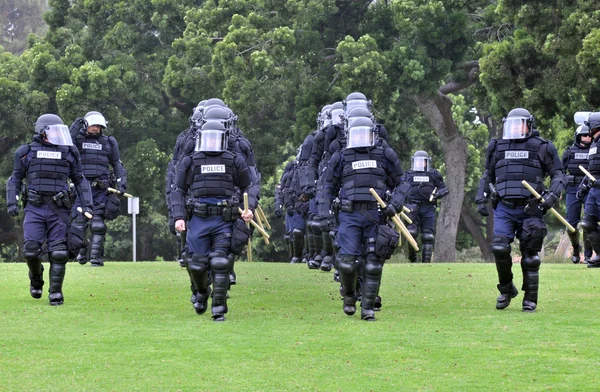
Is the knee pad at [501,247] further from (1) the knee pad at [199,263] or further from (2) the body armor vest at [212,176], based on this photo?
(1) the knee pad at [199,263]

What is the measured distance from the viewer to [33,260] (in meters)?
14.9

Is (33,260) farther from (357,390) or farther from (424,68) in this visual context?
(424,68)

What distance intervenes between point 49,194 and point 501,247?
5299 mm

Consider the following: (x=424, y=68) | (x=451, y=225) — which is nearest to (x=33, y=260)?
(x=424, y=68)

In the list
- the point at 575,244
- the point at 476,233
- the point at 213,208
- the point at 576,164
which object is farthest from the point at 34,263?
the point at 476,233

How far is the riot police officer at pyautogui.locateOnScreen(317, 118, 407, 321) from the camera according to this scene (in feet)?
43.2

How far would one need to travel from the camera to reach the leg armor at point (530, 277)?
45.6ft

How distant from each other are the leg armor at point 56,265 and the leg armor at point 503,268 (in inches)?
196

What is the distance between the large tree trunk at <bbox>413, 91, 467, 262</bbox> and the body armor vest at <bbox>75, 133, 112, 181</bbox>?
1580 centimetres

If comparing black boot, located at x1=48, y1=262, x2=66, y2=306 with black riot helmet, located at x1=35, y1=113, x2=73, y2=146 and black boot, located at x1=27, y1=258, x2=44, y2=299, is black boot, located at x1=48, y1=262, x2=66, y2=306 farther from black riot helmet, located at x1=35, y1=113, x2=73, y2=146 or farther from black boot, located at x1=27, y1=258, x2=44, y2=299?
black riot helmet, located at x1=35, y1=113, x2=73, y2=146

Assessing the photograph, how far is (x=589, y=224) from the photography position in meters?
19.6

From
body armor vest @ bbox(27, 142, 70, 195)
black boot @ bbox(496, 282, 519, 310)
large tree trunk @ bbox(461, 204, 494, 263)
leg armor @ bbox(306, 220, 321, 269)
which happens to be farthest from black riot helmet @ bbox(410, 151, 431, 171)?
large tree trunk @ bbox(461, 204, 494, 263)

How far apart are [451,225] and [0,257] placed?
20.4 meters

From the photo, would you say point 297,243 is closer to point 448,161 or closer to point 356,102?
point 356,102
